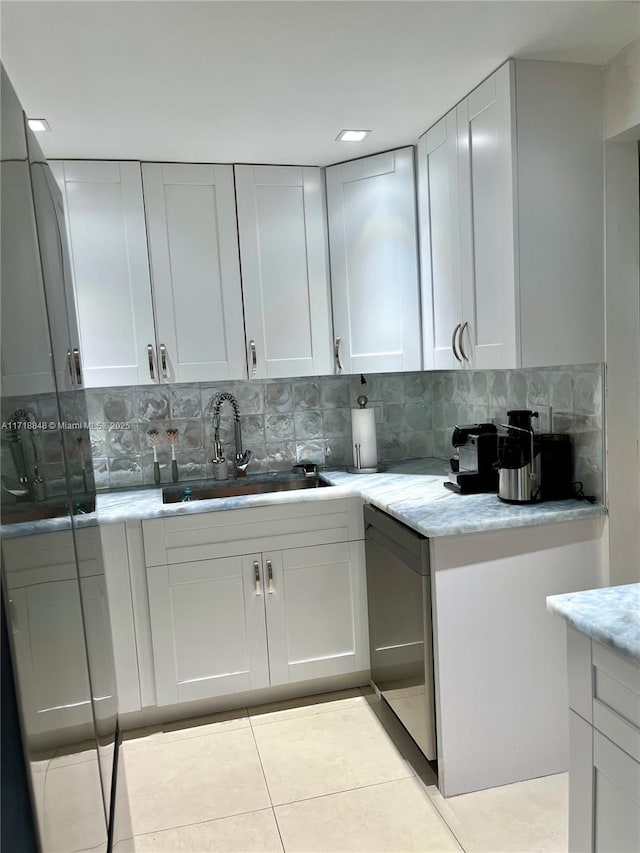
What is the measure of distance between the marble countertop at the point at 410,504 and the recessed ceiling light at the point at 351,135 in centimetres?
145

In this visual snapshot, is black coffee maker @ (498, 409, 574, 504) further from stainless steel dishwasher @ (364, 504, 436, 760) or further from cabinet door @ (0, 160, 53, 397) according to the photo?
cabinet door @ (0, 160, 53, 397)

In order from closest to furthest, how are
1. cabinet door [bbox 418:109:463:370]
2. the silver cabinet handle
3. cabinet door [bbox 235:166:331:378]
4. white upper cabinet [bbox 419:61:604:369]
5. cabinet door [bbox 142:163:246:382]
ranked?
white upper cabinet [bbox 419:61:604:369], cabinet door [bbox 418:109:463:370], cabinet door [bbox 142:163:246:382], cabinet door [bbox 235:166:331:378], the silver cabinet handle

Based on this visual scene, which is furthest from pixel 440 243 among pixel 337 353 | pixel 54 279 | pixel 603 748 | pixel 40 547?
pixel 40 547

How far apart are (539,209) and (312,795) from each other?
2130mm

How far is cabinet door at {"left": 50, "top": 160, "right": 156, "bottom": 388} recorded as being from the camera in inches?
105

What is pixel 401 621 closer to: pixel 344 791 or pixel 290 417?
pixel 344 791

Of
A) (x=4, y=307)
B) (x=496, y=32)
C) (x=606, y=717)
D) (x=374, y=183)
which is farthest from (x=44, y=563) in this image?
(x=374, y=183)

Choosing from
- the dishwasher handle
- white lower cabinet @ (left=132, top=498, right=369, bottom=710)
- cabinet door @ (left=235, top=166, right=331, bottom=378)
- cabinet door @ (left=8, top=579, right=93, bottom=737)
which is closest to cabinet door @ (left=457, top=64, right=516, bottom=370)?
the dishwasher handle

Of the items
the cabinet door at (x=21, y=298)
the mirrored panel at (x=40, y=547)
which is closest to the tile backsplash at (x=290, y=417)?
the mirrored panel at (x=40, y=547)

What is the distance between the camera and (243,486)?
311 cm

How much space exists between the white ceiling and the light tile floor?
85.0 inches

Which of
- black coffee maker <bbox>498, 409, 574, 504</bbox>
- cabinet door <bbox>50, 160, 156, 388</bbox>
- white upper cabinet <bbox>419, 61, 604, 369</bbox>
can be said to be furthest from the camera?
cabinet door <bbox>50, 160, 156, 388</bbox>

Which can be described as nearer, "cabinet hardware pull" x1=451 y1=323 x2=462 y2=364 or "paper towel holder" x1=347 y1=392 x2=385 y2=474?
"cabinet hardware pull" x1=451 y1=323 x2=462 y2=364

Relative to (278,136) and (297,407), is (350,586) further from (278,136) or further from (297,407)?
(278,136)
